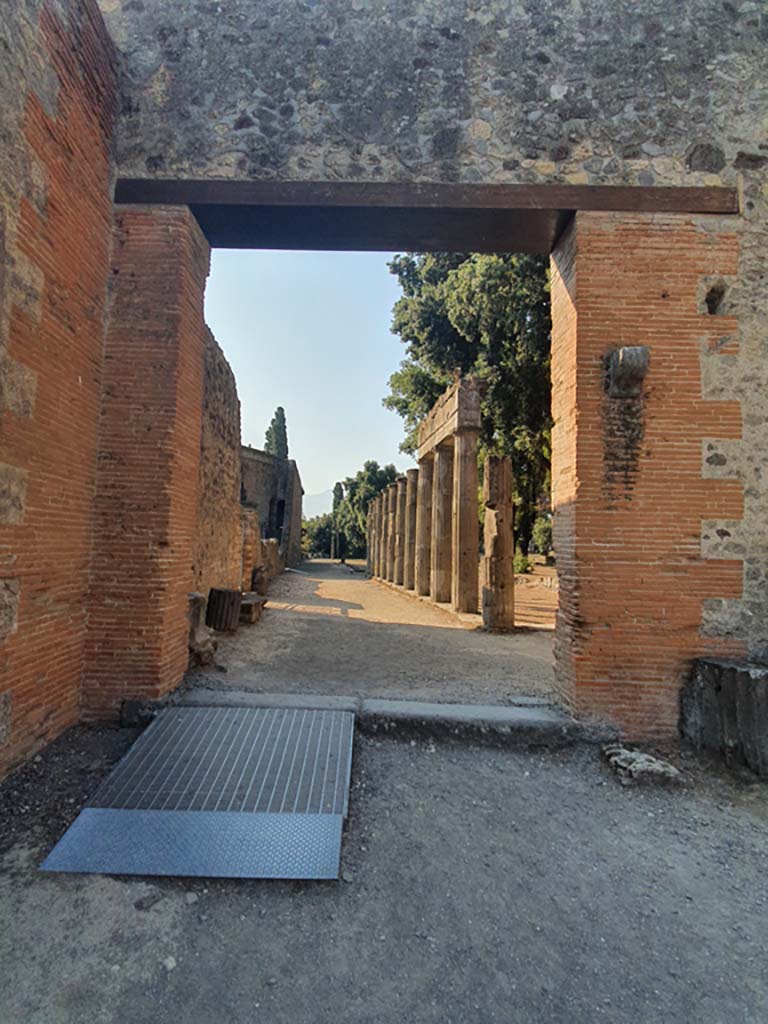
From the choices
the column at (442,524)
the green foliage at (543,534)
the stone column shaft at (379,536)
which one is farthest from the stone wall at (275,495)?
the column at (442,524)

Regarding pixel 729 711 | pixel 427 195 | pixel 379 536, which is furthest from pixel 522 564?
pixel 427 195

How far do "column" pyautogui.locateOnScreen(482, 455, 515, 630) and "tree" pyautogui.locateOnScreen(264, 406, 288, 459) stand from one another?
35.8 metres

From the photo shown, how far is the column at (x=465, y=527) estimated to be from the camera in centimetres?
1261

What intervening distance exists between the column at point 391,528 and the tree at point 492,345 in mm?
2252

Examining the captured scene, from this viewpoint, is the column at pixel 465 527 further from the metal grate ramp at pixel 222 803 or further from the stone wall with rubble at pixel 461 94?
the metal grate ramp at pixel 222 803

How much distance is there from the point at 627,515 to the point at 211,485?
5915 millimetres

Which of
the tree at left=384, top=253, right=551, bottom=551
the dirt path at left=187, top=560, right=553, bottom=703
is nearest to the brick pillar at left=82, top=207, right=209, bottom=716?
the dirt path at left=187, top=560, right=553, bottom=703

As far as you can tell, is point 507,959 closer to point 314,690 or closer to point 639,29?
point 314,690

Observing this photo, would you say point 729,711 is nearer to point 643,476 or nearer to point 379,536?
point 643,476

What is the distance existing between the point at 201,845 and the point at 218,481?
639 centimetres

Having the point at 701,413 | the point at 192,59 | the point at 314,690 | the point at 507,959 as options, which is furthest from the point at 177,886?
the point at 192,59

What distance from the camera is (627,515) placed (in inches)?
183

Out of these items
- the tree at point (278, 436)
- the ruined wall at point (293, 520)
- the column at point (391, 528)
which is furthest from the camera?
the tree at point (278, 436)

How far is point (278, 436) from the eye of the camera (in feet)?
149
